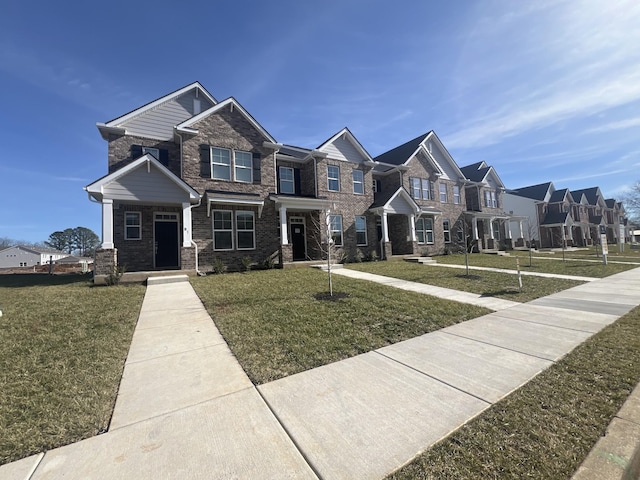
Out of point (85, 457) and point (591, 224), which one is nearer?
point (85, 457)

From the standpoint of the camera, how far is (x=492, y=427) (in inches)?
97.0

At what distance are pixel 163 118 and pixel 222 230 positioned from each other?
667cm

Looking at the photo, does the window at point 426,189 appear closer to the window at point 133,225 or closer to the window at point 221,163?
the window at point 221,163

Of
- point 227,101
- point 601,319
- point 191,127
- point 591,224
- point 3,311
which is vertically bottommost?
point 601,319

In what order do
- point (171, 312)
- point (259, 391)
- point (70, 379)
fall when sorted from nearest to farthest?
point (259, 391) → point (70, 379) → point (171, 312)

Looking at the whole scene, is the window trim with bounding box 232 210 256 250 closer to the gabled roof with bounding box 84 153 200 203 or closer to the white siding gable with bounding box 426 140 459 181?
the gabled roof with bounding box 84 153 200 203

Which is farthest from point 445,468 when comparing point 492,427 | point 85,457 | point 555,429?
point 85,457

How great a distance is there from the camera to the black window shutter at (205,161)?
14.2 meters

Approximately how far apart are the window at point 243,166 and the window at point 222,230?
2.00 metres

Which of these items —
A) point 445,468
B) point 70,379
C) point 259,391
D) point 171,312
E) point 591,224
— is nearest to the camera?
point 445,468

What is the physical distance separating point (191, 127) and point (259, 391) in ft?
46.7

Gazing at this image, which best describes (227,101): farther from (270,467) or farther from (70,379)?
(270,467)

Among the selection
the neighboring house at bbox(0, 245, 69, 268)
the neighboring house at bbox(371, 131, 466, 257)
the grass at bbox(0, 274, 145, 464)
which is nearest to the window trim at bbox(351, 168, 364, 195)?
the neighboring house at bbox(371, 131, 466, 257)

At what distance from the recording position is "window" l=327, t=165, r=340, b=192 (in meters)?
18.5
